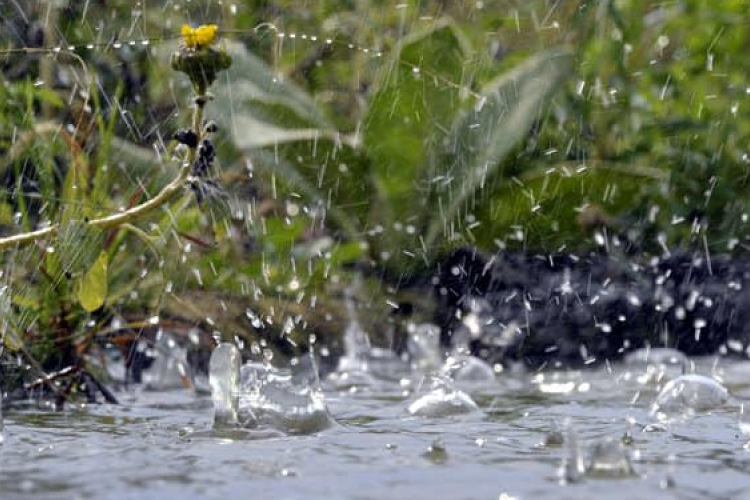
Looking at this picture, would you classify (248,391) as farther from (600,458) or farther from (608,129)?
(608,129)

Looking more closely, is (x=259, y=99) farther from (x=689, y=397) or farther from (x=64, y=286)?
(x=689, y=397)

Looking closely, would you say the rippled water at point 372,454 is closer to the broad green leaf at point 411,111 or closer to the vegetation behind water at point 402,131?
the vegetation behind water at point 402,131

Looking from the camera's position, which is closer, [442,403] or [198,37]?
[198,37]

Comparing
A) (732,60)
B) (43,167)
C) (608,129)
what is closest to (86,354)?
(43,167)

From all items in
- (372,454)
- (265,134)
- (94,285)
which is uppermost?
(265,134)

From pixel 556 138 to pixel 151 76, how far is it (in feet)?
4.35

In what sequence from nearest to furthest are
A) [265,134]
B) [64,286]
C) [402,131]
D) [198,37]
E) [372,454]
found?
[372,454] → [198,37] → [64,286] → [265,134] → [402,131]

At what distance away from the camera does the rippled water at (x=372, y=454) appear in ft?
5.10

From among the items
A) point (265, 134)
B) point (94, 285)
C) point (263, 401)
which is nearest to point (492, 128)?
point (265, 134)

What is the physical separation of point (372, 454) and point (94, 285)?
2.99 ft

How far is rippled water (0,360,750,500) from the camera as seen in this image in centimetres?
156

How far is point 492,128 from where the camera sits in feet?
13.8

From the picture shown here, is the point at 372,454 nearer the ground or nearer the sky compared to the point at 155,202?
nearer the ground

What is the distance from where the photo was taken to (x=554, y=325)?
4.21 metres
